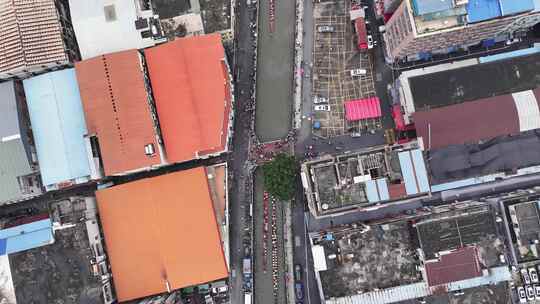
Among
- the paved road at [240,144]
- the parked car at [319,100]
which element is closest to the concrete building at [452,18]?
the parked car at [319,100]

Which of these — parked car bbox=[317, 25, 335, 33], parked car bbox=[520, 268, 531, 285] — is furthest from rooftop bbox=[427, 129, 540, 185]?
parked car bbox=[317, 25, 335, 33]

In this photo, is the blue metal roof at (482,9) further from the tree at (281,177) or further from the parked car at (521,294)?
the parked car at (521,294)

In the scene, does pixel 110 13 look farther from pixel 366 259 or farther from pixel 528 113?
pixel 528 113

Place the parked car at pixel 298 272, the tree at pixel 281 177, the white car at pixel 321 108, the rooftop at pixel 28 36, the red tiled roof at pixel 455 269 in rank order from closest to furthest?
the red tiled roof at pixel 455 269 < the rooftop at pixel 28 36 < the tree at pixel 281 177 < the parked car at pixel 298 272 < the white car at pixel 321 108

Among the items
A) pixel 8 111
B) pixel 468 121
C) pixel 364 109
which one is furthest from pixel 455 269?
pixel 8 111

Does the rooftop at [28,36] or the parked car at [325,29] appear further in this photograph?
the parked car at [325,29]

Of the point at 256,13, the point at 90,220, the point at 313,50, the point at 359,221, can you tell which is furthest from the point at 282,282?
the point at 256,13
